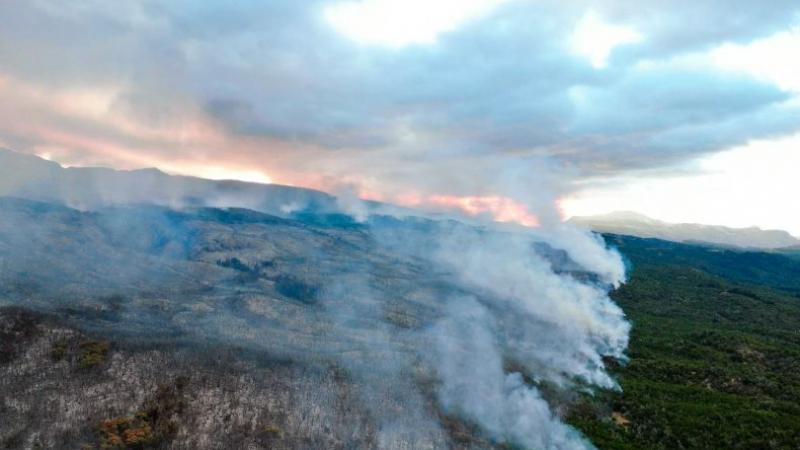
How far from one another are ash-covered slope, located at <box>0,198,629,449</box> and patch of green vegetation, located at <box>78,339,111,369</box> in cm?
24

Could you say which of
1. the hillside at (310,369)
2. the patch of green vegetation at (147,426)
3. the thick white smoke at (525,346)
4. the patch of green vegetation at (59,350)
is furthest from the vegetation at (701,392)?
the patch of green vegetation at (59,350)

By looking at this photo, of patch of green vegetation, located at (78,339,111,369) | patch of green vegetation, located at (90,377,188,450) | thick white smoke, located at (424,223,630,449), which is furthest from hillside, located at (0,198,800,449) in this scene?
thick white smoke, located at (424,223,630,449)

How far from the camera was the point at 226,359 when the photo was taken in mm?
80000

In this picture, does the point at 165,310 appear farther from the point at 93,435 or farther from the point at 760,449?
the point at 760,449

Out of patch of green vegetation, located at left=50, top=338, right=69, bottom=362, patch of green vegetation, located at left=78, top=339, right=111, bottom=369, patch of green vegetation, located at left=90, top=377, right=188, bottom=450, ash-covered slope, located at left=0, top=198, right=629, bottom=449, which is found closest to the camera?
patch of green vegetation, located at left=90, top=377, right=188, bottom=450

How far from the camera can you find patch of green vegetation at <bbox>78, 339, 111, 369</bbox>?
73.5 meters

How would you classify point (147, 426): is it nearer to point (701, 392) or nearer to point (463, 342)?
point (463, 342)

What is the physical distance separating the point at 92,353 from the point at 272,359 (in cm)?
2504

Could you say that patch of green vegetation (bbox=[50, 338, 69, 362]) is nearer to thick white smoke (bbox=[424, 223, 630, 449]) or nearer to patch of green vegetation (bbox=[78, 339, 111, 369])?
patch of green vegetation (bbox=[78, 339, 111, 369])

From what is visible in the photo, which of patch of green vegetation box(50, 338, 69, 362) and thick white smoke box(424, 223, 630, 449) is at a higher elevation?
patch of green vegetation box(50, 338, 69, 362)

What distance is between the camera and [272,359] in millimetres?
83688

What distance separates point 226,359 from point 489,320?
72.7m

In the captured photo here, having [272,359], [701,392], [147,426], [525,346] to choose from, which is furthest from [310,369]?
[701,392]

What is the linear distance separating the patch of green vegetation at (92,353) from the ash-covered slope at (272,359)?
24 cm
